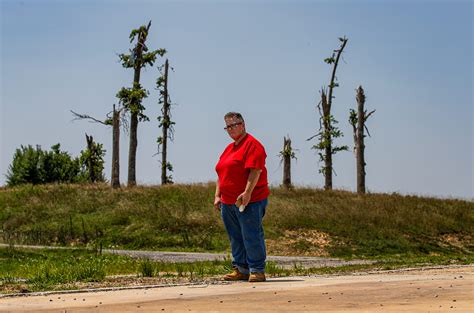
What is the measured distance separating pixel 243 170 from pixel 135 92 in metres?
34.4

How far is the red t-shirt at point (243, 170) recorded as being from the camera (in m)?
12.2

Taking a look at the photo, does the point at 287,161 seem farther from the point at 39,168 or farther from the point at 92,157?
the point at 39,168

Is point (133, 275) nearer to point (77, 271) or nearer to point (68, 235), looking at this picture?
point (77, 271)

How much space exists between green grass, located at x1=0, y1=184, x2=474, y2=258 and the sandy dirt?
59.2 feet

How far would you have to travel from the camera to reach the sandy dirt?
28.9ft

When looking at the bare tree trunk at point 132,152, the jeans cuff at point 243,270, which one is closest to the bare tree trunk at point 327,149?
the bare tree trunk at point 132,152

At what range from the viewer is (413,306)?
8781mm

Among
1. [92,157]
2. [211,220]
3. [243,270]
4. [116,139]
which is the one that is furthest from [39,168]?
[243,270]

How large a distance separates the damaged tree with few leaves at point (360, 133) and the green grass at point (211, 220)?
161 inches

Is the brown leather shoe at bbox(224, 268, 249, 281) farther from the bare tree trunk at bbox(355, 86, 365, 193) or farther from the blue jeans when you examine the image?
the bare tree trunk at bbox(355, 86, 365, 193)

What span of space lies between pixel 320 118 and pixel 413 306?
40320mm

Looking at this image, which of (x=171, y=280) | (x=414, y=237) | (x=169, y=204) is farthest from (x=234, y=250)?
(x=169, y=204)

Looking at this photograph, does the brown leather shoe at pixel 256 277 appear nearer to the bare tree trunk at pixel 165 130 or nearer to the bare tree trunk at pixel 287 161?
the bare tree trunk at pixel 287 161

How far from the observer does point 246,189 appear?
12094 mm
